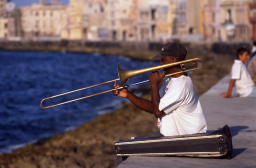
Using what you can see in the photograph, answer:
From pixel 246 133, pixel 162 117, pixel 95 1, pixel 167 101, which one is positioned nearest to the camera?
pixel 167 101

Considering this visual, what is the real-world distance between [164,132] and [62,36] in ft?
411

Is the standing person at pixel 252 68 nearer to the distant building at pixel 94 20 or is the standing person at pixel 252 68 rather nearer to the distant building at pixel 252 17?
the distant building at pixel 252 17

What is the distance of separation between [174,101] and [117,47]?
78571 mm

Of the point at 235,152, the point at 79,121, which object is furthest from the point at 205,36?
the point at 235,152

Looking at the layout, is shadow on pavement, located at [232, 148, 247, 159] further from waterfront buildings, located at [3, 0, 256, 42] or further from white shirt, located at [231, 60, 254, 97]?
waterfront buildings, located at [3, 0, 256, 42]

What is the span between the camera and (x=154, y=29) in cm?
8200

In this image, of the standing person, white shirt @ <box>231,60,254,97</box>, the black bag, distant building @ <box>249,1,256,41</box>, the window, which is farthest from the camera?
the window

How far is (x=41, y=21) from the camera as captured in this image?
135m

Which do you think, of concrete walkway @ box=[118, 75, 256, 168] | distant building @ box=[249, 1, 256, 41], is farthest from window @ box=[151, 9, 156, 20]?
concrete walkway @ box=[118, 75, 256, 168]

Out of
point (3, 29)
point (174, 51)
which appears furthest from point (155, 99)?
point (3, 29)

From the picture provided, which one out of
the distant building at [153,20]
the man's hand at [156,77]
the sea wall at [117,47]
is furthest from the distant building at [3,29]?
the man's hand at [156,77]

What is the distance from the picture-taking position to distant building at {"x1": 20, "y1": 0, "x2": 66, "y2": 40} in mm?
134750

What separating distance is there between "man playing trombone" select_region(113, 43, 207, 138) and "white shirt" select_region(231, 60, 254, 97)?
435 cm

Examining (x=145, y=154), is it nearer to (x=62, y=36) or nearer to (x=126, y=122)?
(x=126, y=122)
